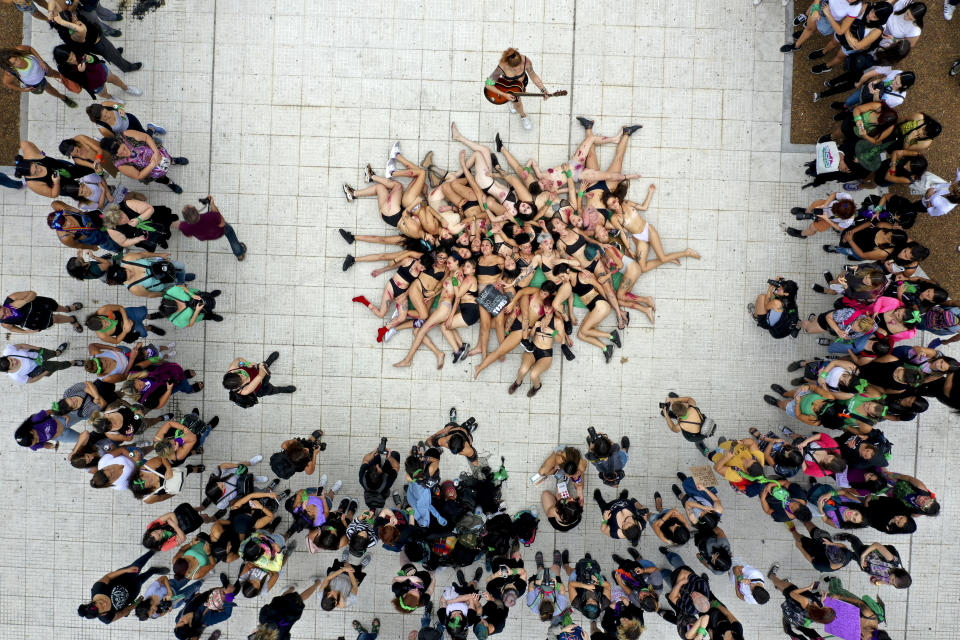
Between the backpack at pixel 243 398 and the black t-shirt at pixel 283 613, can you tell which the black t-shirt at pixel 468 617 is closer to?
the black t-shirt at pixel 283 613

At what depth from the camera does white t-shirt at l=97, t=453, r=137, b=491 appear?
22.6 feet

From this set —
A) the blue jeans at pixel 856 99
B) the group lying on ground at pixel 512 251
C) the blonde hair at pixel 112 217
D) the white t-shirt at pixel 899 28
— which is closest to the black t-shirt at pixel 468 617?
the group lying on ground at pixel 512 251

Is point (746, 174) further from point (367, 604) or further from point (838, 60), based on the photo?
point (367, 604)

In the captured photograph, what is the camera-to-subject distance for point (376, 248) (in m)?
8.52

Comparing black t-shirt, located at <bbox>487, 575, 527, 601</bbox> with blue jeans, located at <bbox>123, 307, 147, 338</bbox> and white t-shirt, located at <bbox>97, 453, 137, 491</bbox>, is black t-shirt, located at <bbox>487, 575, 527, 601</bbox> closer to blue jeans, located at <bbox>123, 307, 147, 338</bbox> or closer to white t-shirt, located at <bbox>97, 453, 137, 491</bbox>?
white t-shirt, located at <bbox>97, 453, 137, 491</bbox>

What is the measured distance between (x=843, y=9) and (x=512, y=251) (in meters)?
5.42

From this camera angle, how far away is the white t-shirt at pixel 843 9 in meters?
7.08

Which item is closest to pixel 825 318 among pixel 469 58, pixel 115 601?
pixel 469 58

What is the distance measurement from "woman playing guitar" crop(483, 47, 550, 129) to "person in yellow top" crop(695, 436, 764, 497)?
5.66 metres

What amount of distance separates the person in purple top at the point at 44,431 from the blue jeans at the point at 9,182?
3667mm

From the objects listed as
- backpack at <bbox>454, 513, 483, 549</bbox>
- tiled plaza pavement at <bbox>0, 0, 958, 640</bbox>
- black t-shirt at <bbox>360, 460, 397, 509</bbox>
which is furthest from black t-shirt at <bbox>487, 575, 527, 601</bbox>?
black t-shirt at <bbox>360, 460, 397, 509</bbox>

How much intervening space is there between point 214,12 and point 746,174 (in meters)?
8.73

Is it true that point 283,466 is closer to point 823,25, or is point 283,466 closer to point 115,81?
point 115,81

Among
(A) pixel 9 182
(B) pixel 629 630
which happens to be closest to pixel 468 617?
(B) pixel 629 630
